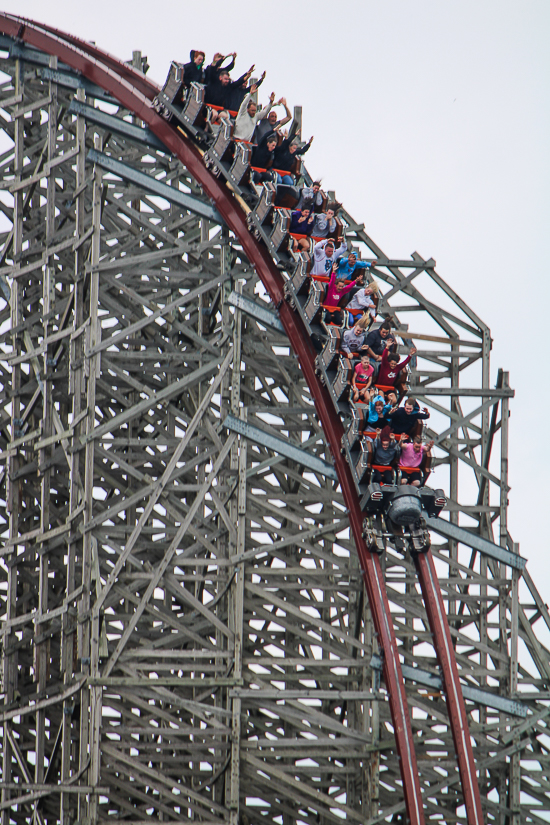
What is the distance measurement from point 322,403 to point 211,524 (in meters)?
2.70

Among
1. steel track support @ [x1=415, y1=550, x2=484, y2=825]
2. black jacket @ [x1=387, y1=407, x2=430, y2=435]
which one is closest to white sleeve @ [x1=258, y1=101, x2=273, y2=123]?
black jacket @ [x1=387, y1=407, x2=430, y2=435]

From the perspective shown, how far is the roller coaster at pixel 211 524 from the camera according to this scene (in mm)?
18609

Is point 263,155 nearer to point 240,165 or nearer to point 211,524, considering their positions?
point 240,165

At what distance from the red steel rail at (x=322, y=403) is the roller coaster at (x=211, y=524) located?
1.3 inches

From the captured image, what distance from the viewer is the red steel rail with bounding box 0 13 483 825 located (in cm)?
1691

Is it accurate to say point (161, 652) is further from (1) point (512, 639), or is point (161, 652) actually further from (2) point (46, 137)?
(2) point (46, 137)

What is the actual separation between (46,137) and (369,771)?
10.3 m

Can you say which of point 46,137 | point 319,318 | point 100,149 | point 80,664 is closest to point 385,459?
point 319,318

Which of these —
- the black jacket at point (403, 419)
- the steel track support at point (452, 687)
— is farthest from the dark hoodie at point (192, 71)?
the steel track support at point (452, 687)

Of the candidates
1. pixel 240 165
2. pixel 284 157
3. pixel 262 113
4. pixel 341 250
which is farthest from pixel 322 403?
pixel 262 113

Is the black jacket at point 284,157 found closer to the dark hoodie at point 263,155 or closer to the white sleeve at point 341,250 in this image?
the dark hoodie at point 263,155

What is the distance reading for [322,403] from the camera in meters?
18.8

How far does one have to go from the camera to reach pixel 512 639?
20.3 meters

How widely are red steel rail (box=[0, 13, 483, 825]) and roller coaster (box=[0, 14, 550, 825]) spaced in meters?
0.03
